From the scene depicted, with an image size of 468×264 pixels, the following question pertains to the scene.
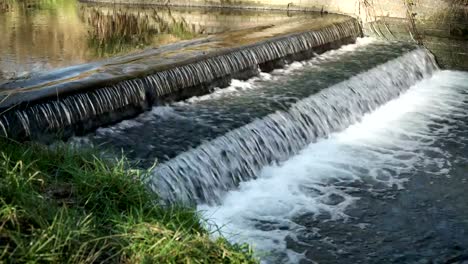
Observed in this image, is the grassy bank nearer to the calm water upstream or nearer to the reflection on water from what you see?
the calm water upstream

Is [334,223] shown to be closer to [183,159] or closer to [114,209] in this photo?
[183,159]

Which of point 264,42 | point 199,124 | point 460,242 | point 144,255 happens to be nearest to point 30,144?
point 144,255

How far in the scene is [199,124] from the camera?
6.27 metres

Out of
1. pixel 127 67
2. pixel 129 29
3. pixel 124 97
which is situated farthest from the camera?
pixel 129 29

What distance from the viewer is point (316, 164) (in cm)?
626

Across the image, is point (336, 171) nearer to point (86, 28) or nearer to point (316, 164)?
point (316, 164)

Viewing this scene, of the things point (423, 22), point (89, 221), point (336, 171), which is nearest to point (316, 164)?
point (336, 171)

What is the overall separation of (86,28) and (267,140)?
7.94 metres

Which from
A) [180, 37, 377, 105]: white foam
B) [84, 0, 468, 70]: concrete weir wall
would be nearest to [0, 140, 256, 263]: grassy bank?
[180, 37, 377, 105]: white foam

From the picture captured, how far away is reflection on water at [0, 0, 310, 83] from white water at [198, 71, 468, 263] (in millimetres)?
3961

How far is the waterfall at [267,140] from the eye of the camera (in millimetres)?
5043

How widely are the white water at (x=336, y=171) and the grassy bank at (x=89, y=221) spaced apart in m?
0.59

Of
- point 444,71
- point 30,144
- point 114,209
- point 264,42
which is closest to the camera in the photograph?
point 114,209

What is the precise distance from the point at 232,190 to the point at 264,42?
415cm
